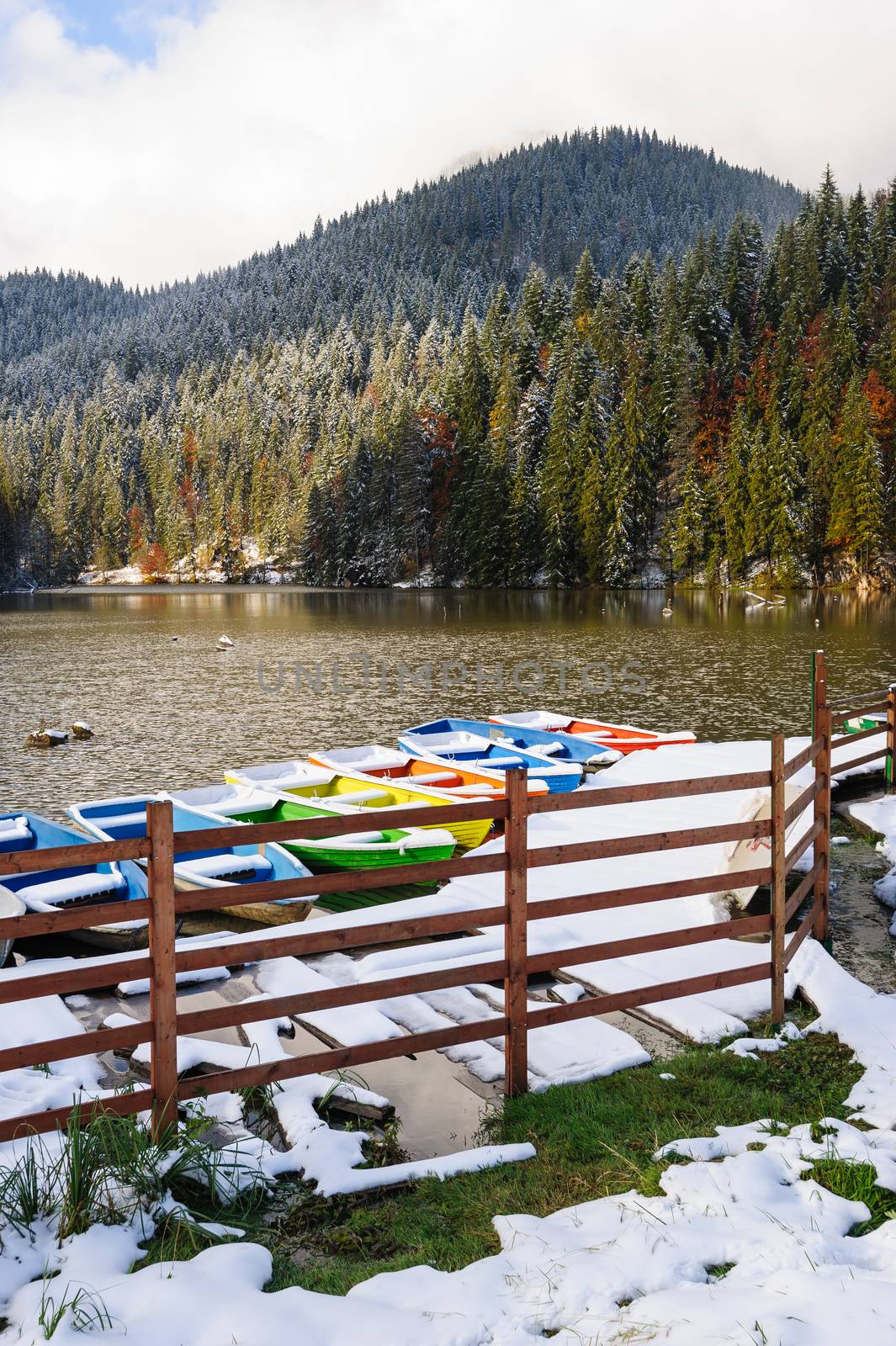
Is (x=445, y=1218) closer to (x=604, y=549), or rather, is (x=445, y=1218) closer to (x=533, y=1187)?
(x=533, y=1187)

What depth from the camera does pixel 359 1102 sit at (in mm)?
5582

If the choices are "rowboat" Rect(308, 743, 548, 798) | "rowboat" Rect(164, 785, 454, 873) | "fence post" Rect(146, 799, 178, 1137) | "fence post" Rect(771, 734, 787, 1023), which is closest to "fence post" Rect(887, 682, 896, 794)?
"rowboat" Rect(308, 743, 548, 798)

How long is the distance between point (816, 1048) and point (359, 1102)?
278cm

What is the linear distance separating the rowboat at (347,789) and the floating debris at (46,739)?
11.4m

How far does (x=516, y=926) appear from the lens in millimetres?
5301

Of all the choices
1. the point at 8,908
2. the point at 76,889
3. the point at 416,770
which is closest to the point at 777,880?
the point at 8,908

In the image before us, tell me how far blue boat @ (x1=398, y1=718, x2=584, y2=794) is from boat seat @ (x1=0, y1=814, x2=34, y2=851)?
7.17m

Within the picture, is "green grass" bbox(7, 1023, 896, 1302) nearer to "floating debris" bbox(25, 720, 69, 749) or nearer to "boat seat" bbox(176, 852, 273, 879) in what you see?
"boat seat" bbox(176, 852, 273, 879)

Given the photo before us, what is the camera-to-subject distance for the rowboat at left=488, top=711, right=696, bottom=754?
21.0 meters

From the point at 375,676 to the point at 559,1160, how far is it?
1319 inches

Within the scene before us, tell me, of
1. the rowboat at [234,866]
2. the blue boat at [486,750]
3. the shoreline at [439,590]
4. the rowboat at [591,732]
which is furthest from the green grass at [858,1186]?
the shoreline at [439,590]

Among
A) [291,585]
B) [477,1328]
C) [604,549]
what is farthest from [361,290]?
[477,1328]

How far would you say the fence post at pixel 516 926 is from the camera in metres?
5.21

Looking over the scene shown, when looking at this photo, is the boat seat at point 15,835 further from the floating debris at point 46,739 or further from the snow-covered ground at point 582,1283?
the floating debris at point 46,739
